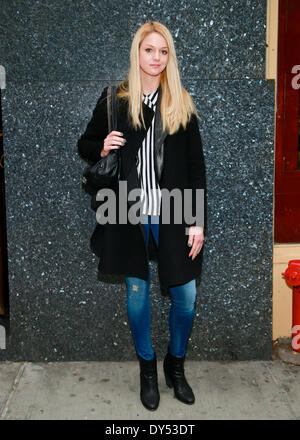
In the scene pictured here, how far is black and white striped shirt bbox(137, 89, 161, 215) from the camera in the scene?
2922 mm

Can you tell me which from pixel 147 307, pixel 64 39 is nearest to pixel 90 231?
pixel 147 307

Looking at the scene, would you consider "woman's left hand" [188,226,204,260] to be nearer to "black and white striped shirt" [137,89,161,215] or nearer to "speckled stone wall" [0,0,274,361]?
"black and white striped shirt" [137,89,161,215]

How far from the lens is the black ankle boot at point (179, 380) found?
Result: 3.11m

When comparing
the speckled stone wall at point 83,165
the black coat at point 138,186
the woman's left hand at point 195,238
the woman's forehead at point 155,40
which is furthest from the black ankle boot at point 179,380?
the woman's forehead at point 155,40

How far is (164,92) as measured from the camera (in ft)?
9.66

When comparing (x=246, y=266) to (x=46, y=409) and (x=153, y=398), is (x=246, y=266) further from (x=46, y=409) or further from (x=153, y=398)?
(x=46, y=409)

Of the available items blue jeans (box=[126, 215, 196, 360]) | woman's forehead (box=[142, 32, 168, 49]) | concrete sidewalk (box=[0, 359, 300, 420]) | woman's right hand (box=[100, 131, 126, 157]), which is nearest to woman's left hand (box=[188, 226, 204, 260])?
blue jeans (box=[126, 215, 196, 360])

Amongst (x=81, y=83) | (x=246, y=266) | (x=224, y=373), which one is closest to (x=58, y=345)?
(x=224, y=373)

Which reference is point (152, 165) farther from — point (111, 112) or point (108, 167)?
point (111, 112)

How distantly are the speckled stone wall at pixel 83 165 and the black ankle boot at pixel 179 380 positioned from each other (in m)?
0.42

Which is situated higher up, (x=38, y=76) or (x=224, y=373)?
(x=38, y=76)

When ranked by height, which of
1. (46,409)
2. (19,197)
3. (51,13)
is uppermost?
(51,13)

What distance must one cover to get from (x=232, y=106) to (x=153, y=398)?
191cm

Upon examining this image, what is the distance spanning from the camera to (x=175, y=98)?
290 cm
